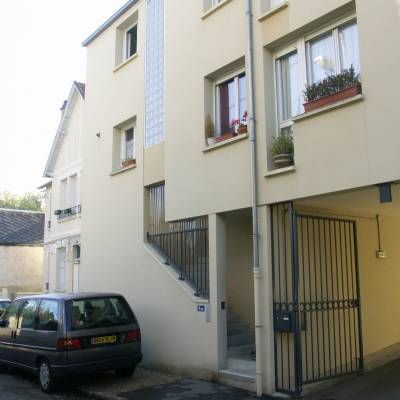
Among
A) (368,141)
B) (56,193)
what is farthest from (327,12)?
(56,193)

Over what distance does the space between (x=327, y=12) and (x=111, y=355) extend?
6916 mm

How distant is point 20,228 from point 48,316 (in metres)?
22.0

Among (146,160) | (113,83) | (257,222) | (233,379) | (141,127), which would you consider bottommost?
(233,379)

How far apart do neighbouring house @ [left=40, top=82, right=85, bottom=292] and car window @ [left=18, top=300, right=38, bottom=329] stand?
5.67m

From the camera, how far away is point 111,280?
13609 mm

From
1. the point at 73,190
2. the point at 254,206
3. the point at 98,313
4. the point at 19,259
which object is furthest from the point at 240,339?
the point at 19,259

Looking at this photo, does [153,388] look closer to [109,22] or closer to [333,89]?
[333,89]

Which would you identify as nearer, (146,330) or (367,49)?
(367,49)

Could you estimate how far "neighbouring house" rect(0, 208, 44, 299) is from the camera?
27.4 meters

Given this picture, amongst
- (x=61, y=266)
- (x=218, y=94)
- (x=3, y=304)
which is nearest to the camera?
(x=218, y=94)

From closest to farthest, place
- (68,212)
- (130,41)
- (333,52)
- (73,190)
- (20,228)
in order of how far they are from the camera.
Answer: (333,52) < (130,41) < (68,212) < (73,190) < (20,228)

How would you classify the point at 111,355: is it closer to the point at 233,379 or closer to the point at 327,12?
the point at 233,379

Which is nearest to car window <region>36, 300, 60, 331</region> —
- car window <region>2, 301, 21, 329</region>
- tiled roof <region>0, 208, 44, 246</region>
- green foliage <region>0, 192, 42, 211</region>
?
car window <region>2, 301, 21, 329</region>

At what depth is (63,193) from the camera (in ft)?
61.1
